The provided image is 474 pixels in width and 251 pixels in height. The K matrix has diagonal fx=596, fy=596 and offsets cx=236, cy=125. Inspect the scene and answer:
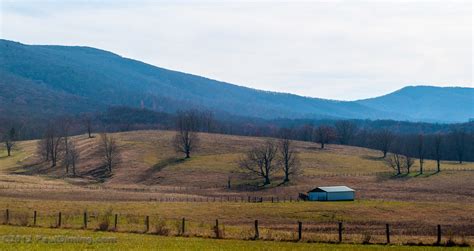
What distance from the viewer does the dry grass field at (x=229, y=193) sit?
56938mm

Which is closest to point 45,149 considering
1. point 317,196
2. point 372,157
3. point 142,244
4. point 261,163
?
point 261,163

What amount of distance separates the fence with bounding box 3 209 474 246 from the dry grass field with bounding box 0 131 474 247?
16 centimetres

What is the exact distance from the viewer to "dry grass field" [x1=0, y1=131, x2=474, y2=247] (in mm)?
56938

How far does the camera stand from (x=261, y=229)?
51.8 m

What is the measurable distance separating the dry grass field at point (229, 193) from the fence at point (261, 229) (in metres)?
0.16

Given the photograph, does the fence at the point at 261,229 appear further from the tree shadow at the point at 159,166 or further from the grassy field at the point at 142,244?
the tree shadow at the point at 159,166

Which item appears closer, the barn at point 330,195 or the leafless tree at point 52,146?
the barn at point 330,195

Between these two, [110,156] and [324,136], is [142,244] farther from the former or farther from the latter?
[324,136]

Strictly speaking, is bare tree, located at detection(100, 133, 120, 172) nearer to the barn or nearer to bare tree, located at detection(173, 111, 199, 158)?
bare tree, located at detection(173, 111, 199, 158)

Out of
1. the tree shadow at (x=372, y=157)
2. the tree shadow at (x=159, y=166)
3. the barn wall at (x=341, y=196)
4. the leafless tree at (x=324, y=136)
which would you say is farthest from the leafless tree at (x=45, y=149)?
the barn wall at (x=341, y=196)

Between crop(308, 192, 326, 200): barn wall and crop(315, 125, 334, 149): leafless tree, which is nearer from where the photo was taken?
crop(308, 192, 326, 200): barn wall

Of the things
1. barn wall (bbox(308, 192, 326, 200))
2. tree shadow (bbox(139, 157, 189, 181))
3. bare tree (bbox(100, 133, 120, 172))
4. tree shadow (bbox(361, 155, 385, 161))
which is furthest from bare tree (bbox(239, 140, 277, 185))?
tree shadow (bbox(361, 155, 385, 161))

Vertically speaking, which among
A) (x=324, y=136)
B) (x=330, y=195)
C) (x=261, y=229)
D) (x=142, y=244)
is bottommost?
(x=330, y=195)

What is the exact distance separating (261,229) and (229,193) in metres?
54.3
